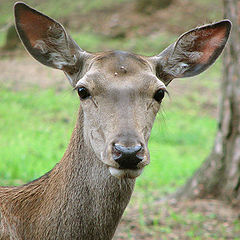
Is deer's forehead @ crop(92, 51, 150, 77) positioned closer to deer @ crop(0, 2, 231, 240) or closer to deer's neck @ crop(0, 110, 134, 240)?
deer @ crop(0, 2, 231, 240)

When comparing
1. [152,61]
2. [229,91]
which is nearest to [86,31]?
[229,91]

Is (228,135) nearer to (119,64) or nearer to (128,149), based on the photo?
(119,64)

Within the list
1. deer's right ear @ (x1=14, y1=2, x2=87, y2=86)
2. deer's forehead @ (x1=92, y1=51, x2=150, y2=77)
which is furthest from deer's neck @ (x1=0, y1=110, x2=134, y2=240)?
deer's right ear @ (x1=14, y1=2, x2=87, y2=86)

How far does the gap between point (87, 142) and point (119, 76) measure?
23.7 inches

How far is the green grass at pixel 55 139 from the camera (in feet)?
29.3

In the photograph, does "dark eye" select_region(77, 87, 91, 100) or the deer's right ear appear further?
the deer's right ear

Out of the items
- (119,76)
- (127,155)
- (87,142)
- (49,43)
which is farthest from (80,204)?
(49,43)

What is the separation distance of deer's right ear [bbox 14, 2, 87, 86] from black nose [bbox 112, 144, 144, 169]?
1.16 metres

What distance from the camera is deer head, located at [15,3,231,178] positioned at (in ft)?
12.5

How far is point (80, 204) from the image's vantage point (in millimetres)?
4246

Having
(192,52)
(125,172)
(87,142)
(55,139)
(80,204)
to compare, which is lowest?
(55,139)

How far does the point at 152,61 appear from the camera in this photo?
15.3 ft

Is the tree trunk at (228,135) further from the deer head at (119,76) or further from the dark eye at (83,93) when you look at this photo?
the dark eye at (83,93)

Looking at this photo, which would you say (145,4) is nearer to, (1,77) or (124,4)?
(124,4)
